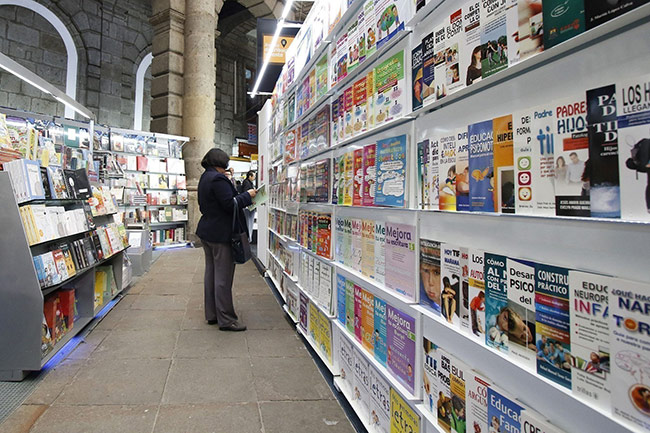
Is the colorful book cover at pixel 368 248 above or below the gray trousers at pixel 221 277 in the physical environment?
above

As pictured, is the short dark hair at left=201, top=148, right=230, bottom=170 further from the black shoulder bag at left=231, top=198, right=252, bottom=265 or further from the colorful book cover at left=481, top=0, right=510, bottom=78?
the colorful book cover at left=481, top=0, right=510, bottom=78

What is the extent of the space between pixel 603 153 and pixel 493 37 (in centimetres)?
48

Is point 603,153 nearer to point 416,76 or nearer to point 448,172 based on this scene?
point 448,172

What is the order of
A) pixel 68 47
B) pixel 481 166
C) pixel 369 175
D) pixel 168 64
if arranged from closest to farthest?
1. pixel 481 166
2. pixel 369 175
3. pixel 168 64
4. pixel 68 47

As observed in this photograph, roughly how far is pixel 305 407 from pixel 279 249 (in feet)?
8.28

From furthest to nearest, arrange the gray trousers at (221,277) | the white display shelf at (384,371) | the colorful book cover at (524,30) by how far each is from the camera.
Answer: the gray trousers at (221,277) < the white display shelf at (384,371) < the colorful book cover at (524,30)

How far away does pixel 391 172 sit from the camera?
5.25 ft

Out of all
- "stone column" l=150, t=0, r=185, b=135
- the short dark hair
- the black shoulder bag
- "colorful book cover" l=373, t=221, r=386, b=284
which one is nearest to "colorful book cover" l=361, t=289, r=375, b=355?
"colorful book cover" l=373, t=221, r=386, b=284

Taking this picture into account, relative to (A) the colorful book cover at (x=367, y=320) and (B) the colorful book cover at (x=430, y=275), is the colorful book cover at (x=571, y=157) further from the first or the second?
(A) the colorful book cover at (x=367, y=320)

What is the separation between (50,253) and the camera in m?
2.61

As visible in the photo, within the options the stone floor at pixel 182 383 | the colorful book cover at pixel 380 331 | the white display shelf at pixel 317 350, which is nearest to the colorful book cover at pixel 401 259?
the colorful book cover at pixel 380 331

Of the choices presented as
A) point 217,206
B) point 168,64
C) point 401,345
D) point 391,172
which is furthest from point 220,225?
point 168,64

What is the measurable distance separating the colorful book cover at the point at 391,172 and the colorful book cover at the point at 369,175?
0.05 metres

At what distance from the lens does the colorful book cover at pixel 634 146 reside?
0.68m
